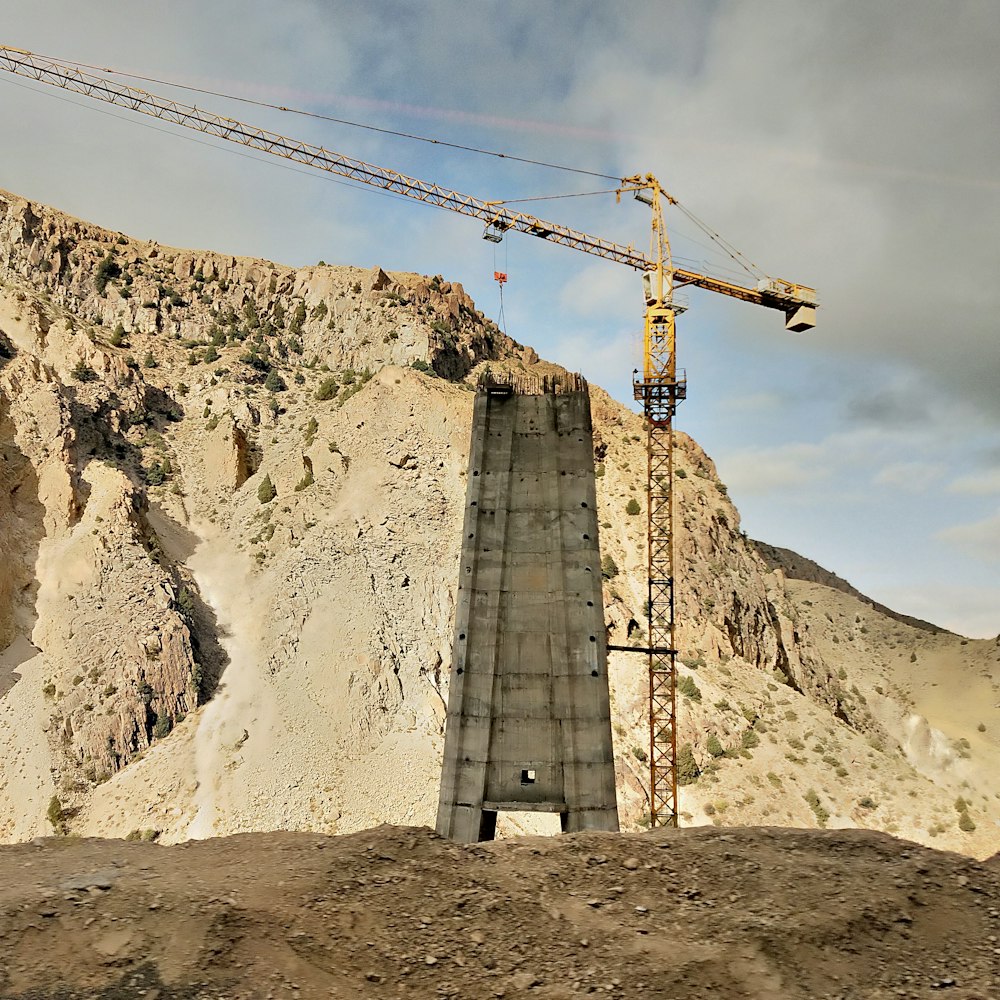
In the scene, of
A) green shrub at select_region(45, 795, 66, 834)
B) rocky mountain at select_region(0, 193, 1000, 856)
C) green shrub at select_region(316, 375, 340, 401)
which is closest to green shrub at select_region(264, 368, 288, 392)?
rocky mountain at select_region(0, 193, 1000, 856)

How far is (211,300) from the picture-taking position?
74938 millimetres

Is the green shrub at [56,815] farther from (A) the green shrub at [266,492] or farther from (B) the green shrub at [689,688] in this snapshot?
(B) the green shrub at [689,688]

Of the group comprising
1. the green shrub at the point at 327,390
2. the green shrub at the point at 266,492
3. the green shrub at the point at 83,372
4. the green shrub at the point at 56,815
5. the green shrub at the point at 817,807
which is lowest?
the green shrub at the point at 56,815

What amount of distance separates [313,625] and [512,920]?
33665 mm

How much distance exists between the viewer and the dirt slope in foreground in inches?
304

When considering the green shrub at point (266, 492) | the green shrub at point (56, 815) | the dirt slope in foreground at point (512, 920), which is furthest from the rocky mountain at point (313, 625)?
the dirt slope in foreground at point (512, 920)

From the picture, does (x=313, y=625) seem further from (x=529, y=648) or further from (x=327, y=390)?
(x=327, y=390)

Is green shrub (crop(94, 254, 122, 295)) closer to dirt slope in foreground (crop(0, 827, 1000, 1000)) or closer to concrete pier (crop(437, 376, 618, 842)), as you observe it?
concrete pier (crop(437, 376, 618, 842))

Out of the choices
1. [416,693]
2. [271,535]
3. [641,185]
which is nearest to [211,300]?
[271,535]

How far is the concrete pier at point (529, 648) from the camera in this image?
18875 mm

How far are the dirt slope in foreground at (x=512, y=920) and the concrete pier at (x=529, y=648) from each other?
8243mm

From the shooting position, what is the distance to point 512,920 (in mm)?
9031

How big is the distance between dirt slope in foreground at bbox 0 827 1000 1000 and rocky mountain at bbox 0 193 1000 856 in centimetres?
2310

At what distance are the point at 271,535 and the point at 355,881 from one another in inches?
1612
